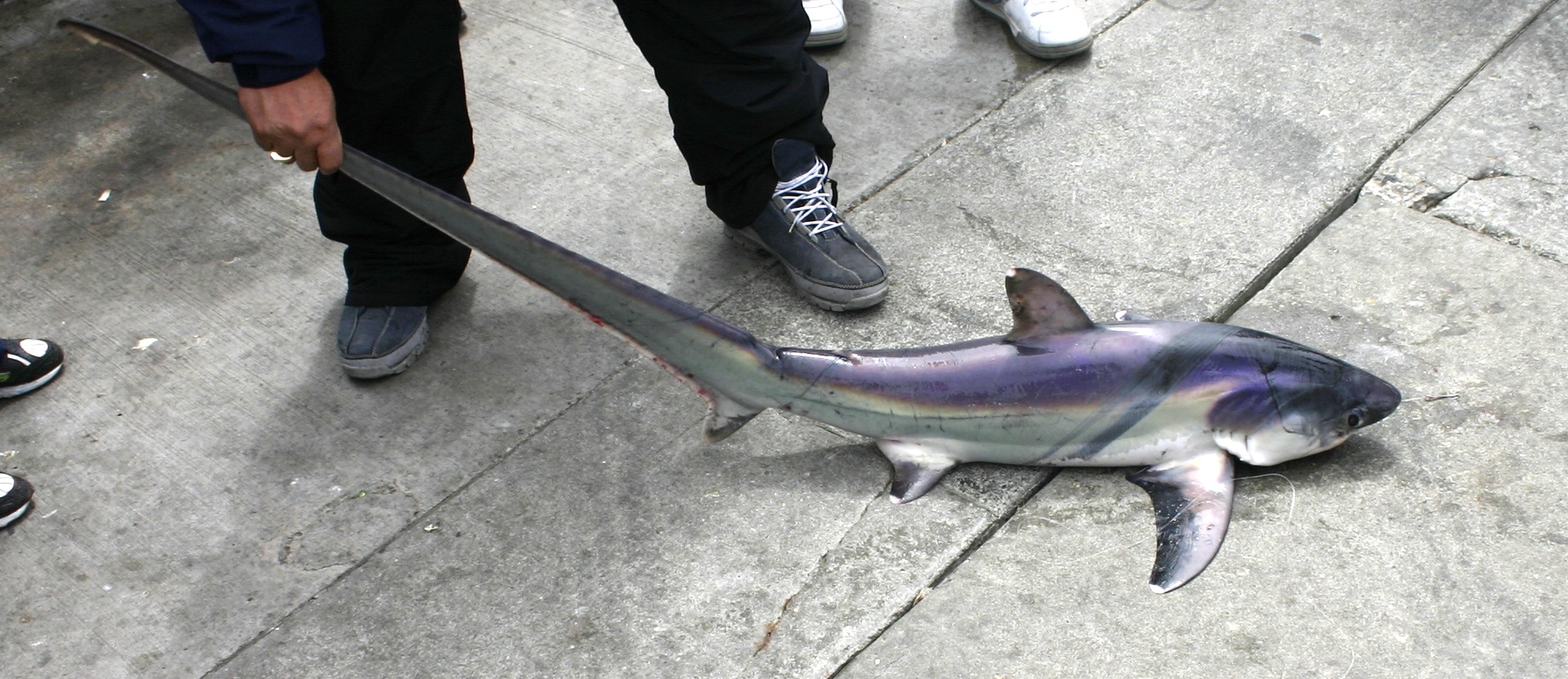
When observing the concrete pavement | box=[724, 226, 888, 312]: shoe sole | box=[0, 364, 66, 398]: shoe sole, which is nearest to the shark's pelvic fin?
the concrete pavement

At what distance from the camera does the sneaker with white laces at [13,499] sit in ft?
7.88

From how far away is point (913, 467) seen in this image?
226 centimetres

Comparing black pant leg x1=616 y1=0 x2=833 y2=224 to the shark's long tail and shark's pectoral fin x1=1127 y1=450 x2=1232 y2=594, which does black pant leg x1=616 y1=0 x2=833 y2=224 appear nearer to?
the shark's long tail

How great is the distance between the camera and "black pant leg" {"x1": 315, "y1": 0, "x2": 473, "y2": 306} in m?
2.45

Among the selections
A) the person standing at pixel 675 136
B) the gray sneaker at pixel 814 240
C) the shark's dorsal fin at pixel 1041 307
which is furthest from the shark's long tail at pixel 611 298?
the gray sneaker at pixel 814 240

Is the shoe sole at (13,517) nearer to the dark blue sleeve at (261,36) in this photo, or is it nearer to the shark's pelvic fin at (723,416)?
the dark blue sleeve at (261,36)

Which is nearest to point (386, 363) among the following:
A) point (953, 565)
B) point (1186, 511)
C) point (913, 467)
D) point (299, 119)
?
point (299, 119)

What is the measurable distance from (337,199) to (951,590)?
160cm

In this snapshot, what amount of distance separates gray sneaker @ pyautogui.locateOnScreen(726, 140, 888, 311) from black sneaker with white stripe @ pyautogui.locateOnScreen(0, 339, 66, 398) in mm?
1613

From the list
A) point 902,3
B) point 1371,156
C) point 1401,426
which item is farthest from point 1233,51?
point 1401,426

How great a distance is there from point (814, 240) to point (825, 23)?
3.69 feet

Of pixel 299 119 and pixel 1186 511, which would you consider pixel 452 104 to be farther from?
pixel 1186 511

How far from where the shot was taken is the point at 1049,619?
2.02 m

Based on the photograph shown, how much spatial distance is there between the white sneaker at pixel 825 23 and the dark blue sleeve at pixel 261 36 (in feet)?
5.80
